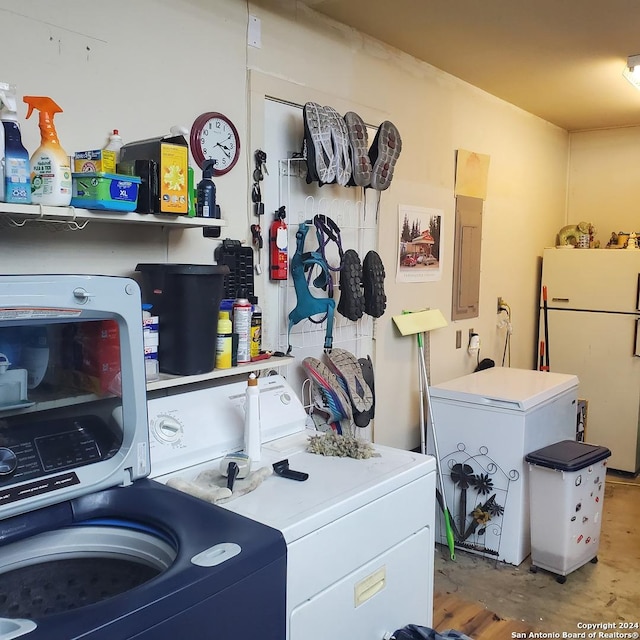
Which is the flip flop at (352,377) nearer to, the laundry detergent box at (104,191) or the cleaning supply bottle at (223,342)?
the cleaning supply bottle at (223,342)

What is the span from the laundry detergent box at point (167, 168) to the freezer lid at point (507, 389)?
5.94 ft

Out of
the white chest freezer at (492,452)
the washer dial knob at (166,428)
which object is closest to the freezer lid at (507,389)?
the white chest freezer at (492,452)

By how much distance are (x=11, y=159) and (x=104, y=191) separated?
23 cm

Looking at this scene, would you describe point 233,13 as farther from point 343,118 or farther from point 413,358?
point 413,358

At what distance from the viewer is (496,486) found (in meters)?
3.01

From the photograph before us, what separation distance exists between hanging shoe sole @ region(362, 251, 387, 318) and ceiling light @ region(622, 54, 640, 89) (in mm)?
1705

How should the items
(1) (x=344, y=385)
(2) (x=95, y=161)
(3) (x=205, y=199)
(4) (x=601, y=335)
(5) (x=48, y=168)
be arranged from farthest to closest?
(4) (x=601, y=335) → (1) (x=344, y=385) → (3) (x=205, y=199) → (2) (x=95, y=161) → (5) (x=48, y=168)

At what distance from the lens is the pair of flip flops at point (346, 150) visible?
2443 millimetres

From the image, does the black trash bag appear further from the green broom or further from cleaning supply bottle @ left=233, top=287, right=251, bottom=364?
the green broom

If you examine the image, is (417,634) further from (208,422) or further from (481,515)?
(481,515)

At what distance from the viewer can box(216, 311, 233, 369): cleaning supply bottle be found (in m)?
2.01

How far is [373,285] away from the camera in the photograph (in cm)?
273

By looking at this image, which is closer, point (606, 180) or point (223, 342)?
point (223, 342)

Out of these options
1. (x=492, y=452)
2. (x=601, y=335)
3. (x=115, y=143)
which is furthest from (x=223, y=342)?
(x=601, y=335)
